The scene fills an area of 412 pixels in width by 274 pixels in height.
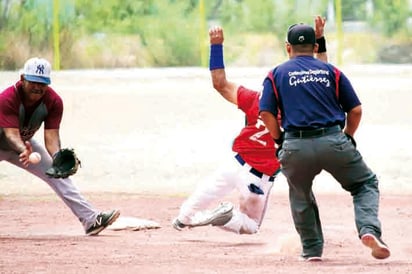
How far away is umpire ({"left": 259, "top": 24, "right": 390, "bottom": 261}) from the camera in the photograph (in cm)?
982

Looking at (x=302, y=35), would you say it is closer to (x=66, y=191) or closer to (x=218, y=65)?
(x=218, y=65)

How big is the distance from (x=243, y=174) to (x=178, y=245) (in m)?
1.00

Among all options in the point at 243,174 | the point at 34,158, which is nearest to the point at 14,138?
the point at 34,158

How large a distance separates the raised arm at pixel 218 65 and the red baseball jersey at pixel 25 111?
1889mm

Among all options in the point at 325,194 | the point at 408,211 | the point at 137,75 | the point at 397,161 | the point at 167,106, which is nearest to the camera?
the point at 408,211

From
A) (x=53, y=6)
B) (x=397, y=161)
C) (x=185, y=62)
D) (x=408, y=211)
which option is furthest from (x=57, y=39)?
(x=408, y=211)

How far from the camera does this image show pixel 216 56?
36.5 feet

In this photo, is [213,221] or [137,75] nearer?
[213,221]

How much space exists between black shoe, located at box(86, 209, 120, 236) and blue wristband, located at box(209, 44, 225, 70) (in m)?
2.26

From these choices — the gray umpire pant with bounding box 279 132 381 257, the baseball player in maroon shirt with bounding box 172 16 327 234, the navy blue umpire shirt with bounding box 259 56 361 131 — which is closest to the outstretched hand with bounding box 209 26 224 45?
the baseball player in maroon shirt with bounding box 172 16 327 234

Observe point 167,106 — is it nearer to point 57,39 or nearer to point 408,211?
point 57,39

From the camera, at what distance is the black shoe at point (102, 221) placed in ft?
41.9

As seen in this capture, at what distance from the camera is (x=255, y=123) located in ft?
37.4

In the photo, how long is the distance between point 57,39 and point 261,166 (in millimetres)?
15676
